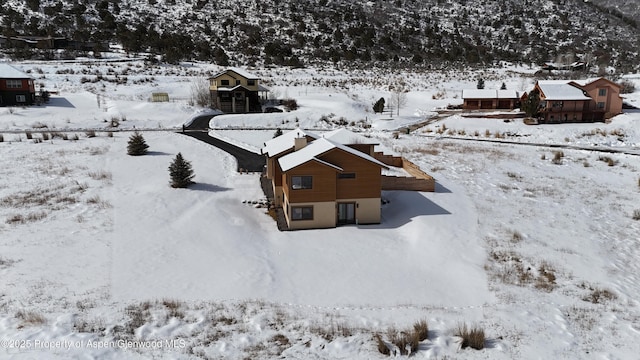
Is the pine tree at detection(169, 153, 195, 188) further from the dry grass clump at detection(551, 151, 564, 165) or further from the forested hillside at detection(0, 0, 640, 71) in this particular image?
the forested hillside at detection(0, 0, 640, 71)

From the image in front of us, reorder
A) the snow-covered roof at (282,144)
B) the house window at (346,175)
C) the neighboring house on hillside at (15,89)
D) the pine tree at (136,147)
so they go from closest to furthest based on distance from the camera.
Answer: the house window at (346,175) < the snow-covered roof at (282,144) < the pine tree at (136,147) < the neighboring house on hillside at (15,89)

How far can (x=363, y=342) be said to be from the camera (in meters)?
15.0

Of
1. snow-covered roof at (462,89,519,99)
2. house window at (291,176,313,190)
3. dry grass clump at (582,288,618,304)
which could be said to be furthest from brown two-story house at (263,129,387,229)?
snow-covered roof at (462,89,519,99)

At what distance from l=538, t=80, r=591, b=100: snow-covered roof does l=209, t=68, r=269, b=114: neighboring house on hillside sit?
3811 centimetres

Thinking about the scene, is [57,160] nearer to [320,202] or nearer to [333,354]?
[320,202]

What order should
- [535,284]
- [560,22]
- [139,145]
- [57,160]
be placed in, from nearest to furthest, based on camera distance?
[535,284] < [57,160] < [139,145] < [560,22]

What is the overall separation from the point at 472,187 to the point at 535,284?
1414cm

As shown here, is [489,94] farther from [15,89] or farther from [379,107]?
[15,89]

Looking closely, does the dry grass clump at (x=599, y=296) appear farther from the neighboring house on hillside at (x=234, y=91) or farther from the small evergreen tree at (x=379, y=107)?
the neighboring house on hillside at (x=234, y=91)

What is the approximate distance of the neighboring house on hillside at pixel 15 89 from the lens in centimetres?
5638

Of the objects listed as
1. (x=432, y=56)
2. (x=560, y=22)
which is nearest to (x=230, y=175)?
(x=432, y=56)

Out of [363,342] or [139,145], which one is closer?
[363,342]

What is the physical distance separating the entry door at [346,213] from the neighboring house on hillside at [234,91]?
130 feet

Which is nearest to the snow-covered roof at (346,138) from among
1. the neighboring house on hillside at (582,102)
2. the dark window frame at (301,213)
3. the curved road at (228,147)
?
the dark window frame at (301,213)
